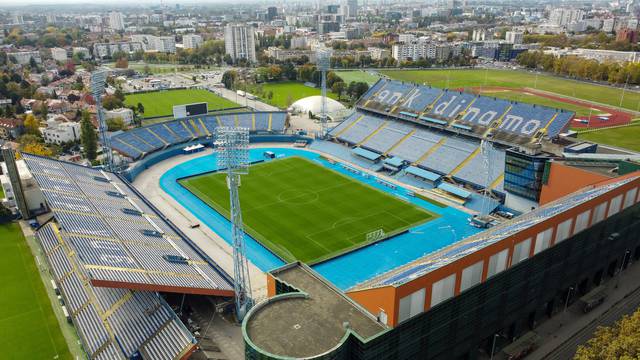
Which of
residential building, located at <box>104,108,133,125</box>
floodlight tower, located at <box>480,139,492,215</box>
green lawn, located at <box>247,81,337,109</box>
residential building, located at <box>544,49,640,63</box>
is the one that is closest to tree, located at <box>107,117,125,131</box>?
residential building, located at <box>104,108,133,125</box>

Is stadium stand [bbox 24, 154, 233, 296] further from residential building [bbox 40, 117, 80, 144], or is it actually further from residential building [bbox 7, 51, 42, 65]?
residential building [bbox 7, 51, 42, 65]

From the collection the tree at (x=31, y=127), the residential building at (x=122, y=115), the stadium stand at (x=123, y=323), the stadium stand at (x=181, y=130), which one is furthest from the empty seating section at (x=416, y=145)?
the tree at (x=31, y=127)

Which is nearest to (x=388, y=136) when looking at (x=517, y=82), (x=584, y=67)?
(x=517, y=82)

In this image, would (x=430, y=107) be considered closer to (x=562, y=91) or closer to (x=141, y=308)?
(x=141, y=308)

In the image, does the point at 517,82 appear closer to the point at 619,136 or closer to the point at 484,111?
the point at 619,136

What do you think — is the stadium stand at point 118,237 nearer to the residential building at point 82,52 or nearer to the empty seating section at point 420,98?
the empty seating section at point 420,98
